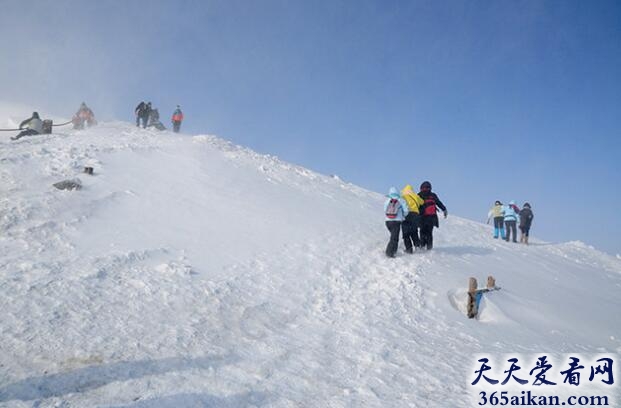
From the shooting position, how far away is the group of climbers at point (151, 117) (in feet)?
91.1

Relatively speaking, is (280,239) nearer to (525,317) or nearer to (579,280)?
(525,317)

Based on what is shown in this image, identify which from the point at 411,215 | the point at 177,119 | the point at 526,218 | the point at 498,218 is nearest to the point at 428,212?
the point at 411,215

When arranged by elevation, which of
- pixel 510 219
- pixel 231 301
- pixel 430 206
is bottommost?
pixel 231 301

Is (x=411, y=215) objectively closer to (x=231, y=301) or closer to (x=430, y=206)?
(x=430, y=206)

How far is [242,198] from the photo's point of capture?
1473 centimetres

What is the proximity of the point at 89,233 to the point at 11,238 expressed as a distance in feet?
4.77

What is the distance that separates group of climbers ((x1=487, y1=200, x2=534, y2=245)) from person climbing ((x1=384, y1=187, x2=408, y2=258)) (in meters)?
11.2

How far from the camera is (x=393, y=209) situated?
36.3 feet

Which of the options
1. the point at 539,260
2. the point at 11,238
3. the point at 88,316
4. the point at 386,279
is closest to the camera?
the point at 88,316

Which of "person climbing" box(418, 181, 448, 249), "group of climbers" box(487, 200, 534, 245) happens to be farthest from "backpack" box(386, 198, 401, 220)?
"group of climbers" box(487, 200, 534, 245)

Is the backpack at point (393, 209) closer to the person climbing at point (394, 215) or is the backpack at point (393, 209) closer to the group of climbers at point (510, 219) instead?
the person climbing at point (394, 215)

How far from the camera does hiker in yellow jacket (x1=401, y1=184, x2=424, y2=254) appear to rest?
11461 mm

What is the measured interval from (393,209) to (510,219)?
1181 cm

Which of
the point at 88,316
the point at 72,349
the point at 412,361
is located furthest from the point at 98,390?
the point at 412,361
